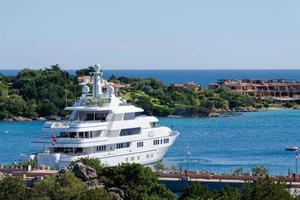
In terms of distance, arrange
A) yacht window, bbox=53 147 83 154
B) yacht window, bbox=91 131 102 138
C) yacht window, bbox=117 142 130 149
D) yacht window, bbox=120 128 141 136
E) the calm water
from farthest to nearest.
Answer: the calm water < yacht window, bbox=120 128 141 136 < yacht window, bbox=117 142 130 149 < yacht window, bbox=91 131 102 138 < yacht window, bbox=53 147 83 154

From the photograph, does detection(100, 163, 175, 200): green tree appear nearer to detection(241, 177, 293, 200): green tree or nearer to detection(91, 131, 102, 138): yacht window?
detection(241, 177, 293, 200): green tree

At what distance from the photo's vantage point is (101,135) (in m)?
59.6

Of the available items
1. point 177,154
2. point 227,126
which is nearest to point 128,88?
point 227,126

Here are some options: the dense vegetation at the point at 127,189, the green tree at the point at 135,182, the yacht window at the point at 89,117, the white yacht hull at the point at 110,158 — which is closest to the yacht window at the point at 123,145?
the white yacht hull at the point at 110,158

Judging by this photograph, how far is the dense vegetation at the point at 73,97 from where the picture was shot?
119875 millimetres

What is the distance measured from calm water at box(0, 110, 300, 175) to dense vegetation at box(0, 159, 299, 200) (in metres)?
25.1

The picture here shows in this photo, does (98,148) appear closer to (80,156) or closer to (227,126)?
(80,156)

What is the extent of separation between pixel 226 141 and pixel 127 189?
50.8 m

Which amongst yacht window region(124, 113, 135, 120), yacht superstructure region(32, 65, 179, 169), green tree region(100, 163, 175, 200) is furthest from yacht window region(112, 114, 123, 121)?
green tree region(100, 163, 175, 200)

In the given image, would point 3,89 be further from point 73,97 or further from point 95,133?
point 95,133

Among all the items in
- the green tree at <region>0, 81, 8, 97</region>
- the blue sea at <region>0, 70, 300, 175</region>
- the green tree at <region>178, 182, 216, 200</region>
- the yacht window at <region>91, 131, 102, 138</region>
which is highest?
the green tree at <region>178, 182, 216, 200</region>

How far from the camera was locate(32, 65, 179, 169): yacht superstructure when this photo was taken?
56.9 meters

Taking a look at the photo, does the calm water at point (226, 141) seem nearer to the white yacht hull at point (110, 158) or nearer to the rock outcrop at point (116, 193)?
the white yacht hull at point (110, 158)

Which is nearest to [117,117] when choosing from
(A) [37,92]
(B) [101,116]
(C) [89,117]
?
(B) [101,116]
